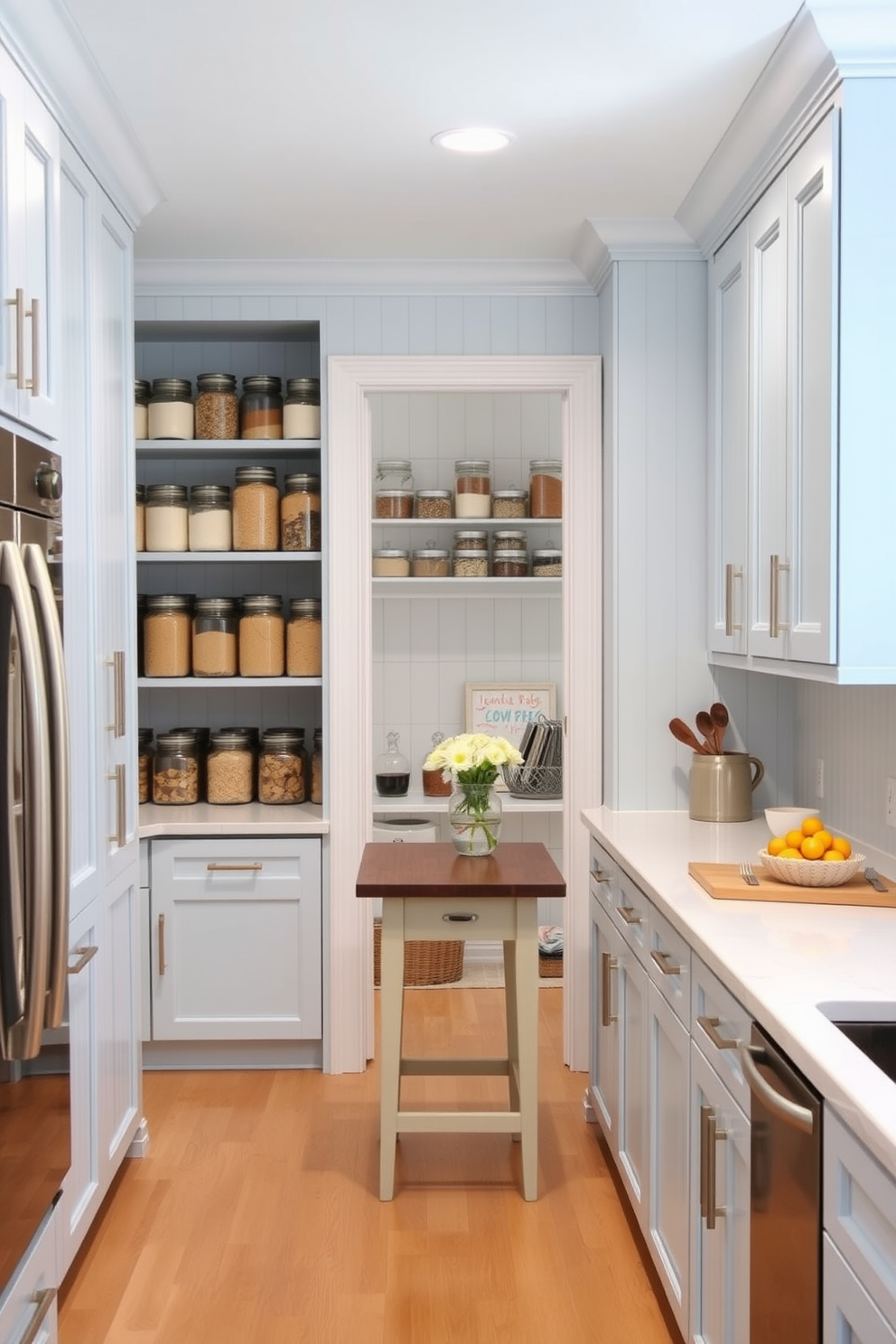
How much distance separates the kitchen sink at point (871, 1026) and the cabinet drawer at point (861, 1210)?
0.25 metres

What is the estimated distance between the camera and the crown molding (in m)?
2.20

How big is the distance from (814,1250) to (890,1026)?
1.13 feet

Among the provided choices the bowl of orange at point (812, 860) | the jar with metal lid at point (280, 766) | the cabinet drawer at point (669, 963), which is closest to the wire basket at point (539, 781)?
the jar with metal lid at point (280, 766)

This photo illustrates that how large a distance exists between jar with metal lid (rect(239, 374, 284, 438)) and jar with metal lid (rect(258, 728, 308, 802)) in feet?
3.24

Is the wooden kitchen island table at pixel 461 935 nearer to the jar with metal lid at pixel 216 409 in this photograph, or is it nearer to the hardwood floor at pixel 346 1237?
the hardwood floor at pixel 346 1237

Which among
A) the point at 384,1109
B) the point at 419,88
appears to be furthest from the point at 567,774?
the point at 419,88

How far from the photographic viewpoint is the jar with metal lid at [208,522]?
408 centimetres

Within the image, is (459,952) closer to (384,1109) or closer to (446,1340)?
(384,1109)

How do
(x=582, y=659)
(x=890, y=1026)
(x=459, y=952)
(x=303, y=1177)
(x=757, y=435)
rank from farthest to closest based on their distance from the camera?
1. (x=459, y=952)
2. (x=582, y=659)
3. (x=303, y=1177)
4. (x=757, y=435)
5. (x=890, y=1026)

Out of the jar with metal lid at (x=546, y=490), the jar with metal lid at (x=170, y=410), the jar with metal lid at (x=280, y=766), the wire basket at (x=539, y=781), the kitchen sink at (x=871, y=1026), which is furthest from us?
the wire basket at (x=539, y=781)

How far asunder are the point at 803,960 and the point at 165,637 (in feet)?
8.64

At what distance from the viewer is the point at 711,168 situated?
9.90 feet

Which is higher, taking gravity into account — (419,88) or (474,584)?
(419,88)

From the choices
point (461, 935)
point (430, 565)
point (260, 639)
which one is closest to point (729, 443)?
point (461, 935)
